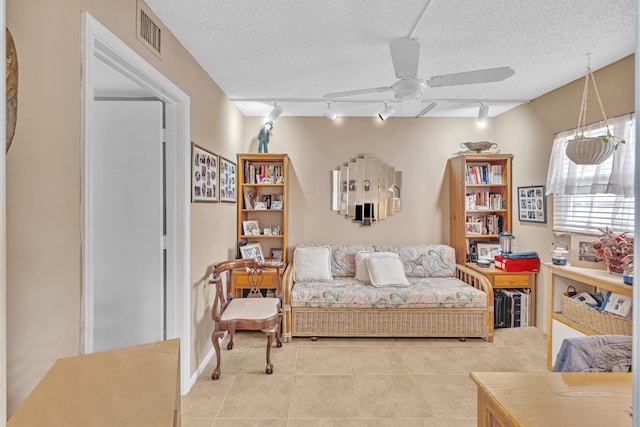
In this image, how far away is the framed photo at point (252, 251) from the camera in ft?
12.5

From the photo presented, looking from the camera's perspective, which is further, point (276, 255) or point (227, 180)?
point (276, 255)

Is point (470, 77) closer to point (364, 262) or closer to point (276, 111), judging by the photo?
point (276, 111)

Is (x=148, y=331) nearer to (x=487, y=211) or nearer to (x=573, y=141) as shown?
(x=573, y=141)

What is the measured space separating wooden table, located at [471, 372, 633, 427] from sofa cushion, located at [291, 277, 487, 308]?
82.3 inches

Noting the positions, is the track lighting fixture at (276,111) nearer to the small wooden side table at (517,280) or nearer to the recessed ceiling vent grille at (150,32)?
the recessed ceiling vent grille at (150,32)

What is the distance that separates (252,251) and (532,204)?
128 inches

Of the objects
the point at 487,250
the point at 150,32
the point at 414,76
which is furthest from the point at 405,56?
the point at 487,250

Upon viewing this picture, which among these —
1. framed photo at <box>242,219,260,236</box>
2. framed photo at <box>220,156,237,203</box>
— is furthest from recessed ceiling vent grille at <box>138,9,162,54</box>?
framed photo at <box>242,219,260,236</box>

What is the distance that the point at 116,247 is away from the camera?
245 cm

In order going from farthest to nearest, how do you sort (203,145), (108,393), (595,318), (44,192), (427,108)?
1. (427,108)
2. (203,145)
3. (595,318)
4. (44,192)
5. (108,393)

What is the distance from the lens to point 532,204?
142 inches

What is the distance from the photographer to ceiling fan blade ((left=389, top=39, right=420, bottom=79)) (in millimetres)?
1965

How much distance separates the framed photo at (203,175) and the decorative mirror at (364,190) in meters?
1.70

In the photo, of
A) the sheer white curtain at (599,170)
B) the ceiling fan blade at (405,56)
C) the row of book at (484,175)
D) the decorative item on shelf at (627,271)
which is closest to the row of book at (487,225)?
the row of book at (484,175)
